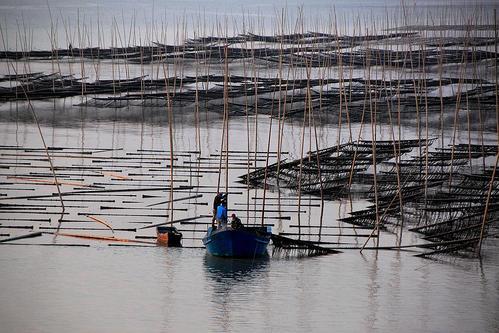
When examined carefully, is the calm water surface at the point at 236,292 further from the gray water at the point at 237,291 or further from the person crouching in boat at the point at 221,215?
the person crouching in boat at the point at 221,215

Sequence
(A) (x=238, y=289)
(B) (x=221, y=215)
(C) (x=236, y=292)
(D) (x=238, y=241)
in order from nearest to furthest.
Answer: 1. (C) (x=236, y=292)
2. (A) (x=238, y=289)
3. (D) (x=238, y=241)
4. (B) (x=221, y=215)

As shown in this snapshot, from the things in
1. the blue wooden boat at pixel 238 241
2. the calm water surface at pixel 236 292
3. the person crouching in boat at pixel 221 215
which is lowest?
the calm water surface at pixel 236 292

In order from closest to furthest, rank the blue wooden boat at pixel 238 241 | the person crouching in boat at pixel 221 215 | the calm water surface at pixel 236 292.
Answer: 1. the calm water surface at pixel 236 292
2. the blue wooden boat at pixel 238 241
3. the person crouching in boat at pixel 221 215

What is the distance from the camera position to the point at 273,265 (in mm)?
16953

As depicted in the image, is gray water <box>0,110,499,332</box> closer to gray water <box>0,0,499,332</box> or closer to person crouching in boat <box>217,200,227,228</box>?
gray water <box>0,0,499,332</box>

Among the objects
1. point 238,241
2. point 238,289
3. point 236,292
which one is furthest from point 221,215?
point 236,292

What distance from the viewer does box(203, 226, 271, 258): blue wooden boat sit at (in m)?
16.6

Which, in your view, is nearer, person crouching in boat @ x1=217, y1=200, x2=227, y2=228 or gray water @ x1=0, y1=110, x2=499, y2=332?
gray water @ x1=0, y1=110, x2=499, y2=332

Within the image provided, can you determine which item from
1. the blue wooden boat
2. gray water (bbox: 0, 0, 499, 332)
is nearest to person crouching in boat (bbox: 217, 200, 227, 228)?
the blue wooden boat

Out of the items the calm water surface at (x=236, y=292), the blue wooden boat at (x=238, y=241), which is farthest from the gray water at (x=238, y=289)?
the blue wooden boat at (x=238, y=241)

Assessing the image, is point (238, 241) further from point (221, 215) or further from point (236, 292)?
point (236, 292)

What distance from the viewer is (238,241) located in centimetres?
1672

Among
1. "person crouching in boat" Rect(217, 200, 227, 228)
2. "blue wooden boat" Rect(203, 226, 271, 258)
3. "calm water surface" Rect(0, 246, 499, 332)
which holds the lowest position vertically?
"calm water surface" Rect(0, 246, 499, 332)

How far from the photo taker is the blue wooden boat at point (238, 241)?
54.4 ft
